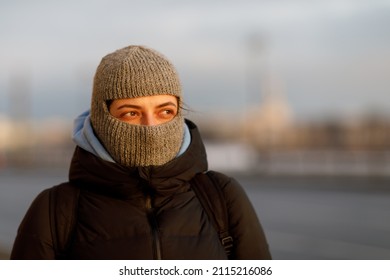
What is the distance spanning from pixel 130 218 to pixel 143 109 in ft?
1.12

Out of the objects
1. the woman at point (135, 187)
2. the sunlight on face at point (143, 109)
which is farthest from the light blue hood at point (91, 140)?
the sunlight on face at point (143, 109)

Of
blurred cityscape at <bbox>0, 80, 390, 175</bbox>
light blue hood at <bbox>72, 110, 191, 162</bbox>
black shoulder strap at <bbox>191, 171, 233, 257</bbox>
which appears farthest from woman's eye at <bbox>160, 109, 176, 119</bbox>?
blurred cityscape at <bbox>0, 80, 390, 175</bbox>

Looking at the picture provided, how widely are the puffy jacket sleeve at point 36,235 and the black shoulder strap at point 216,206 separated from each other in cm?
47

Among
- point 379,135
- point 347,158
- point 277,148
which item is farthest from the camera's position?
point 277,148

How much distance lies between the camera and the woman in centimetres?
199

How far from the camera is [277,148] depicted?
91.4 ft

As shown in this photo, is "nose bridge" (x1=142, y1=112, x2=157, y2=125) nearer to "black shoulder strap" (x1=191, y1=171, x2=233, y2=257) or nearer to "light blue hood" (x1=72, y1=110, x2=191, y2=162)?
"light blue hood" (x1=72, y1=110, x2=191, y2=162)

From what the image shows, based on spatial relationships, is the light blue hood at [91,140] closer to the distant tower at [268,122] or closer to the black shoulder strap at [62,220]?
the black shoulder strap at [62,220]

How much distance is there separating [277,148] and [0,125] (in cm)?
1137

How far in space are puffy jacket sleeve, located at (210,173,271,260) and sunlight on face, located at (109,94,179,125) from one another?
280 millimetres

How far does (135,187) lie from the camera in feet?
6.54
